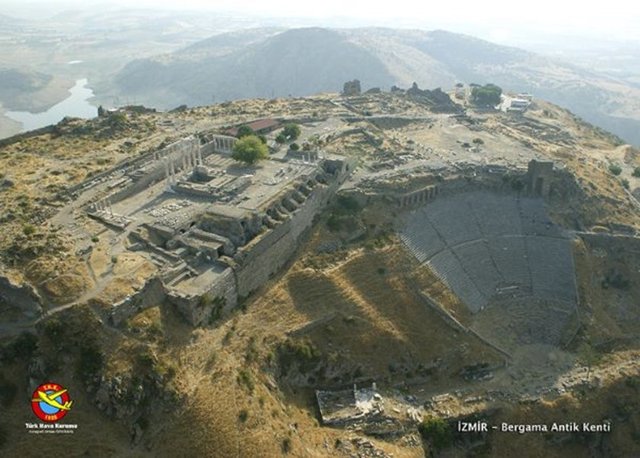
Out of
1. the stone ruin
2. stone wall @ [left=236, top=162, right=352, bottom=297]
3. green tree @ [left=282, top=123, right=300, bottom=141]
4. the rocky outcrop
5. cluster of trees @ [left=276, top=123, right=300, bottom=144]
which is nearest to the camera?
the rocky outcrop

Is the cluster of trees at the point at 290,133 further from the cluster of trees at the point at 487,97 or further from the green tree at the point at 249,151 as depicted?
the cluster of trees at the point at 487,97

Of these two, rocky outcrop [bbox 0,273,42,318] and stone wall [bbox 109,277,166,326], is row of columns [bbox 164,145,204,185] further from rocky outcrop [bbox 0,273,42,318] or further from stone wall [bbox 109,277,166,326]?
rocky outcrop [bbox 0,273,42,318]


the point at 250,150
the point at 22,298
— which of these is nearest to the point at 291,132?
the point at 250,150

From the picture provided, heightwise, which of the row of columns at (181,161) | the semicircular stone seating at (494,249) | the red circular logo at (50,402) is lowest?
the semicircular stone seating at (494,249)

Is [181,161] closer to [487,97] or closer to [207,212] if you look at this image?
[207,212]

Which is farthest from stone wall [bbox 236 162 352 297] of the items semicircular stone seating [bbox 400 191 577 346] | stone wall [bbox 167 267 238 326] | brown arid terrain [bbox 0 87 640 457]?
semicircular stone seating [bbox 400 191 577 346]

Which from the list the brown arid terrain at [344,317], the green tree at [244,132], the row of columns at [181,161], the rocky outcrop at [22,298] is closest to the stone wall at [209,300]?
the brown arid terrain at [344,317]
